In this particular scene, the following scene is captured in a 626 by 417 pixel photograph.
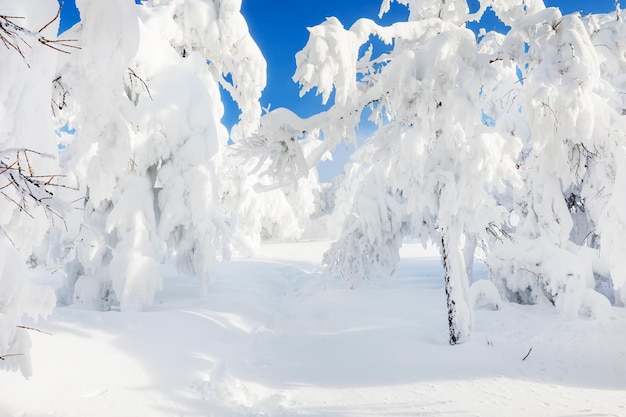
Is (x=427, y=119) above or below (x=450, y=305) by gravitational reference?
above

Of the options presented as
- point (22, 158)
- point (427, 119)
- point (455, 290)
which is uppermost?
point (427, 119)

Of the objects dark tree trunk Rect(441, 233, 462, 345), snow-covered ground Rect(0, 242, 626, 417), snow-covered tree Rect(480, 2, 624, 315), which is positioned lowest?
snow-covered ground Rect(0, 242, 626, 417)

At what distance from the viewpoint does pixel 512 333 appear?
7160 millimetres

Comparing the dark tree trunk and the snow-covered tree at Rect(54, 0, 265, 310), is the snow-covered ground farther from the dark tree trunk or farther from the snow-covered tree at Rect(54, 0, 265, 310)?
the snow-covered tree at Rect(54, 0, 265, 310)

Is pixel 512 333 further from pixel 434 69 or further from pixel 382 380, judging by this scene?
pixel 434 69

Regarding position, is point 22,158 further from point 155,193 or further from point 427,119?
point 155,193

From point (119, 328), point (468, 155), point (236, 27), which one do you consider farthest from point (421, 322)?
point (236, 27)

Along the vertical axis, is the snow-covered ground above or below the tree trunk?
below

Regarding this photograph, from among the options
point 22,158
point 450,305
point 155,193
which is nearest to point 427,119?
point 450,305

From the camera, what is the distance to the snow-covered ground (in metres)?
4.34

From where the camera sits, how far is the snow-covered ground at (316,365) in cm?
434

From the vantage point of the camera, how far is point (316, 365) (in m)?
5.86

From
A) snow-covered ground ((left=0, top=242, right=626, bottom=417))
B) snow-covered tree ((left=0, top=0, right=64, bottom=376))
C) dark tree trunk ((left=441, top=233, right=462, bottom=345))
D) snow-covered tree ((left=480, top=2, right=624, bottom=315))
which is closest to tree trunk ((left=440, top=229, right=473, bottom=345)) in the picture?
dark tree trunk ((left=441, top=233, right=462, bottom=345))

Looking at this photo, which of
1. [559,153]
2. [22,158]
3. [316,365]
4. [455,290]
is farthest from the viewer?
[455,290]
